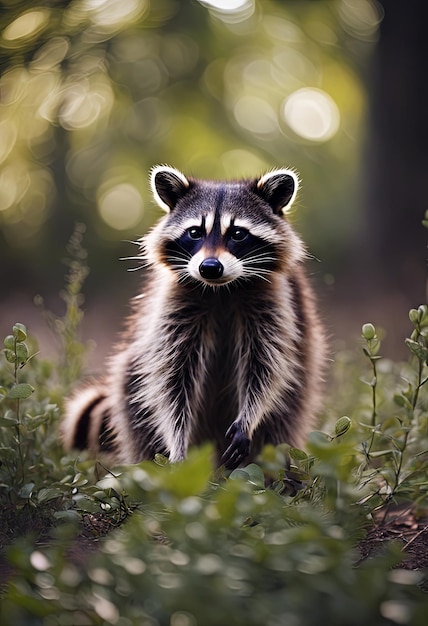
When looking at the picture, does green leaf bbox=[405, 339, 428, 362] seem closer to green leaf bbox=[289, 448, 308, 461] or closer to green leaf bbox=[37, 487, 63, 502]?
green leaf bbox=[289, 448, 308, 461]

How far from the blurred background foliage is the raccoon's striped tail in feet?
6.19

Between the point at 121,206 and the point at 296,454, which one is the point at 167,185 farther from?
the point at 121,206

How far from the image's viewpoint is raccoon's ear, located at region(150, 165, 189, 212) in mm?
3551

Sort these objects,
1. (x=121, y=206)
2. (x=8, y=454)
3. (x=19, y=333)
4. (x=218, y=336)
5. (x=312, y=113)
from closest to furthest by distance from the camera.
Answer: (x=19, y=333) < (x=8, y=454) < (x=218, y=336) < (x=312, y=113) < (x=121, y=206)

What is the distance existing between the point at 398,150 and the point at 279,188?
4.29 meters

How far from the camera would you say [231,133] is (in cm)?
966

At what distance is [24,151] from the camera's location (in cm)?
848

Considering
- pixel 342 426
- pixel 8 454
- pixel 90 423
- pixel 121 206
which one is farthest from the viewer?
pixel 121 206

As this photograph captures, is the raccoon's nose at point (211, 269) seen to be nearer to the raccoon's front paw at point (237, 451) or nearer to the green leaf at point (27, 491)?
the raccoon's front paw at point (237, 451)

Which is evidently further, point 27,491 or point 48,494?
point 27,491

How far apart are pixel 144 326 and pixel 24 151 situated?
17.7 feet

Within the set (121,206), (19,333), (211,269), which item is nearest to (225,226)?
(211,269)

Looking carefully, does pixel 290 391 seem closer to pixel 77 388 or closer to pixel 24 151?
pixel 77 388

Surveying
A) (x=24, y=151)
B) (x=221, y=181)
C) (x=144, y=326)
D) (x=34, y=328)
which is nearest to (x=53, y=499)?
(x=144, y=326)
